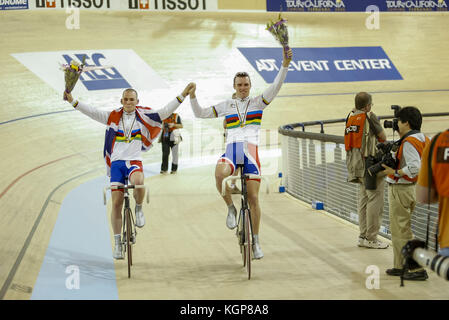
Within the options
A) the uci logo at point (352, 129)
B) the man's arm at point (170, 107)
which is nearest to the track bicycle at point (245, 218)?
the man's arm at point (170, 107)

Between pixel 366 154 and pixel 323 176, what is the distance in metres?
1.91

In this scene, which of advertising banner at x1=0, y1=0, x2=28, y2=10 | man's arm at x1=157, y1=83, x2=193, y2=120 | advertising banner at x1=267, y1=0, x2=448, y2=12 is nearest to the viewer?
man's arm at x1=157, y1=83, x2=193, y2=120

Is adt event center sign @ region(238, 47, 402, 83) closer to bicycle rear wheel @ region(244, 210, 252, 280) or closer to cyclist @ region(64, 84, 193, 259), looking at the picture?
cyclist @ region(64, 84, 193, 259)

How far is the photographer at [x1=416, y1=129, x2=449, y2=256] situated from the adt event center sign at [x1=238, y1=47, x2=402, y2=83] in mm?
13779

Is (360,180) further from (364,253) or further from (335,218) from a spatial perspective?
(335,218)

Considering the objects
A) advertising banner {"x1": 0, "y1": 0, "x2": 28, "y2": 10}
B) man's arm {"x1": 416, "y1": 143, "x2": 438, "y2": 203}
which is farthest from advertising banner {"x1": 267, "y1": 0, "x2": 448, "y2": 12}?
man's arm {"x1": 416, "y1": 143, "x2": 438, "y2": 203}

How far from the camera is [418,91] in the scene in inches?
667

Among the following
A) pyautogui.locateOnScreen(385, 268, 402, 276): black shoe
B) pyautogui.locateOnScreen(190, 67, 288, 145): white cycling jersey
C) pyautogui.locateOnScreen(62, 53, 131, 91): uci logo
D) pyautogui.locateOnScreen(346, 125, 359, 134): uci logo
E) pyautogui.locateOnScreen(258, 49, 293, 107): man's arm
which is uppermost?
pyautogui.locateOnScreen(62, 53, 131, 91): uci logo

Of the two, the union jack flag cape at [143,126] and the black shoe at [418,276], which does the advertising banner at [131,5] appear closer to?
the union jack flag cape at [143,126]

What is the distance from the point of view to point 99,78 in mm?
14242

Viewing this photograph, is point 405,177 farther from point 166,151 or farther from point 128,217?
point 166,151

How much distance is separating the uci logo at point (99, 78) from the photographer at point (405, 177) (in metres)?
10.9

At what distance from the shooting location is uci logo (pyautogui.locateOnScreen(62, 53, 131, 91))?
45.8 feet

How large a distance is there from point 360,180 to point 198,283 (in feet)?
5.81
